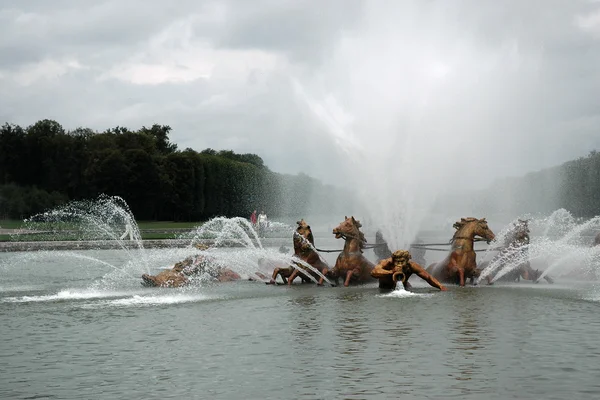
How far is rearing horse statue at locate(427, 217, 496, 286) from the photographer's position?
2130cm

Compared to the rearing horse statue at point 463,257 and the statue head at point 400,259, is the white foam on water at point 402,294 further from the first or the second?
the rearing horse statue at point 463,257

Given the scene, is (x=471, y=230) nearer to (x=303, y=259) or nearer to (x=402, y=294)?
(x=402, y=294)

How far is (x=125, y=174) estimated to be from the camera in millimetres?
95188

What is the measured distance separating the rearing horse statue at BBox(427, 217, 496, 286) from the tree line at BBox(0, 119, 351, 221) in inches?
2654

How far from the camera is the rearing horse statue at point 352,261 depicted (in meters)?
22.1

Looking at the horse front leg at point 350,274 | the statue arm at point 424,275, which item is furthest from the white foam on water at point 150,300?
the statue arm at point 424,275

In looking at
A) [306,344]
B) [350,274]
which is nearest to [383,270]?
[350,274]

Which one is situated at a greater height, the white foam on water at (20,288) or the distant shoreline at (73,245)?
the distant shoreline at (73,245)

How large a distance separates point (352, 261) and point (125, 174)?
7600cm

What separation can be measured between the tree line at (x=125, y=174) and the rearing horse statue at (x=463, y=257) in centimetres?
6741

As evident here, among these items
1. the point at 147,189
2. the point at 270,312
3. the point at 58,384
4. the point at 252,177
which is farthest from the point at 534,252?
the point at 252,177

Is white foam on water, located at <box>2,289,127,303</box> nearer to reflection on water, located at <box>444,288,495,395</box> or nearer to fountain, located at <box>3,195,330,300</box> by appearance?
fountain, located at <box>3,195,330,300</box>

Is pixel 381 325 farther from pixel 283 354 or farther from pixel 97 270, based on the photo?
pixel 97 270

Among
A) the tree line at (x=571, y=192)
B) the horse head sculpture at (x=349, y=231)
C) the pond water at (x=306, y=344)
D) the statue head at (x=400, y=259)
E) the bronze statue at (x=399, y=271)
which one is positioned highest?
the tree line at (x=571, y=192)
